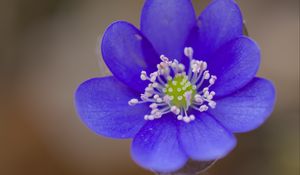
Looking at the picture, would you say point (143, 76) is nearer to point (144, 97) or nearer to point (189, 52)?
point (144, 97)

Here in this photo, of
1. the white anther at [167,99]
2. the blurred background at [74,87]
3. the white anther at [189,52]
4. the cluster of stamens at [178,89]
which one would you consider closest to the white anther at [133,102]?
the cluster of stamens at [178,89]

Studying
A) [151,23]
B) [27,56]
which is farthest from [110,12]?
[151,23]

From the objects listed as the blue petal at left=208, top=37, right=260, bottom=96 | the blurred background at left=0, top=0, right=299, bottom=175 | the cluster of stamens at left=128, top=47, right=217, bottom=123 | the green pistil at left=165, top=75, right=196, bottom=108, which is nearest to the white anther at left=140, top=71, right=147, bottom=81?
the cluster of stamens at left=128, top=47, right=217, bottom=123

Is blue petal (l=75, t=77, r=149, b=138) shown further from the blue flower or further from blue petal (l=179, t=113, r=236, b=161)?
blue petal (l=179, t=113, r=236, b=161)

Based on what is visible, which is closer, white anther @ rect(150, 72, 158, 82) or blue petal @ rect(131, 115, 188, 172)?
blue petal @ rect(131, 115, 188, 172)

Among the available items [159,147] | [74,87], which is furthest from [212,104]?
[74,87]

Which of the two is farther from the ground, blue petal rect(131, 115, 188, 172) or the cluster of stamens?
the cluster of stamens

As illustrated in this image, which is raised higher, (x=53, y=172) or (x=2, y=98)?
(x=2, y=98)

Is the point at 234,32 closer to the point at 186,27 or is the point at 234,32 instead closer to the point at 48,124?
the point at 186,27

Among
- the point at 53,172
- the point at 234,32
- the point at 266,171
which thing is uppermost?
the point at 234,32
